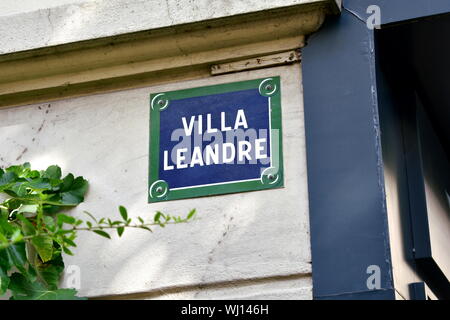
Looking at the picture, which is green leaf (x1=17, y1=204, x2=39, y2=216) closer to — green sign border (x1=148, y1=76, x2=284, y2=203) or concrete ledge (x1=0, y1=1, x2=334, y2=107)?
green sign border (x1=148, y1=76, x2=284, y2=203)

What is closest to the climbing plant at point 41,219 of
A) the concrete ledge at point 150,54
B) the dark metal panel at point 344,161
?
the concrete ledge at point 150,54

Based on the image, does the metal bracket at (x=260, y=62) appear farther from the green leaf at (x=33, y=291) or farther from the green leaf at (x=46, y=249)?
the green leaf at (x=33, y=291)

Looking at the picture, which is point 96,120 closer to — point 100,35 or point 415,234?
point 100,35

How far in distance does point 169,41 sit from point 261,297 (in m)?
1.20

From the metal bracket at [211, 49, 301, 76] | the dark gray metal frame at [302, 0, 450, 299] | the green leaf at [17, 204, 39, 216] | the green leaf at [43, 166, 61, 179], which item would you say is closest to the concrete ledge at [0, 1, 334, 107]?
the metal bracket at [211, 49, 301, 76]

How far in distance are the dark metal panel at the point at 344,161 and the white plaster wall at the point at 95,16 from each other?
26 centimetres

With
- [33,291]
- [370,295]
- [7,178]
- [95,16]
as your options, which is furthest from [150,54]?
[370,295]

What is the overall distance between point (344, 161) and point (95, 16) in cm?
128

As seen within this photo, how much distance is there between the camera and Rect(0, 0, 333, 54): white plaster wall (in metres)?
4.46

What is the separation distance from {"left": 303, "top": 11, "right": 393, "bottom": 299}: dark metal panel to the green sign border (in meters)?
0.12

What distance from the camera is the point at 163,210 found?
431cm

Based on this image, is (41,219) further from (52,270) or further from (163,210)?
(163,210)

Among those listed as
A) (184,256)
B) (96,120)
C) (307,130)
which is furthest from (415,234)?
(96,120)

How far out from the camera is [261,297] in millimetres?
3998
